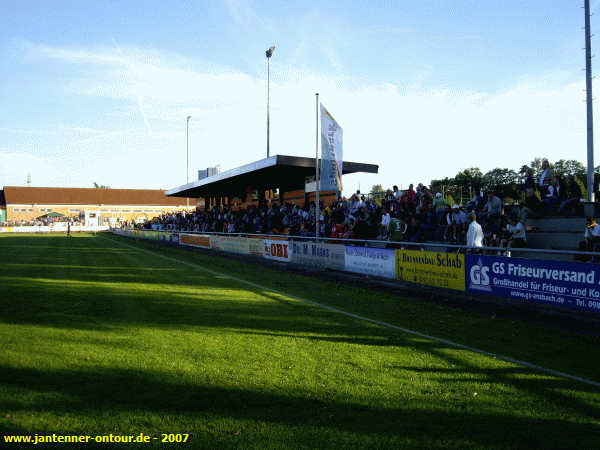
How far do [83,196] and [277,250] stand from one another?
10116 centimetres

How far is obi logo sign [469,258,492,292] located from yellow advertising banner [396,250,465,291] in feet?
0.94

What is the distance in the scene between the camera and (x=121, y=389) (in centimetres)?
454

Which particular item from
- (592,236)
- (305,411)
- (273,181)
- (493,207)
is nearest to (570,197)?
(493,207)

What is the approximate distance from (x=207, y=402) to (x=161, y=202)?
368 ft

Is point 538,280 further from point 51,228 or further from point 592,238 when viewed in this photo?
point 51,228

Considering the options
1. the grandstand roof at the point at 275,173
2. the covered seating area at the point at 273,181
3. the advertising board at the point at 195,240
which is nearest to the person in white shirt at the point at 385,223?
the covered seating area at the point at 273,181

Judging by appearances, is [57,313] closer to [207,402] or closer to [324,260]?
[207,402]

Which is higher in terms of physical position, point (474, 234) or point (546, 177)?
point (546, 177)

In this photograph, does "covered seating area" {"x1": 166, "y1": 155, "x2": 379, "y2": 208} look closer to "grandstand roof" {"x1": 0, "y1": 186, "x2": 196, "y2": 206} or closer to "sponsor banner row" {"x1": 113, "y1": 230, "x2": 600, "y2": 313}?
"sponsor banner row" {"x1": 113, "y1": 230, "x2": 600, "y2": 313}

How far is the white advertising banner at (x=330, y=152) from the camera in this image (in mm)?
16156

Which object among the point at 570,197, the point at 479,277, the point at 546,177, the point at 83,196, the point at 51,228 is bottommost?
the point at 479,277

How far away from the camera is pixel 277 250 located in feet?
65.6

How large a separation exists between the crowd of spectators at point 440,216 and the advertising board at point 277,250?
1.31 m

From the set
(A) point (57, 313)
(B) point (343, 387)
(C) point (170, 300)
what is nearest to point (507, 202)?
(C) point (170, 300)
